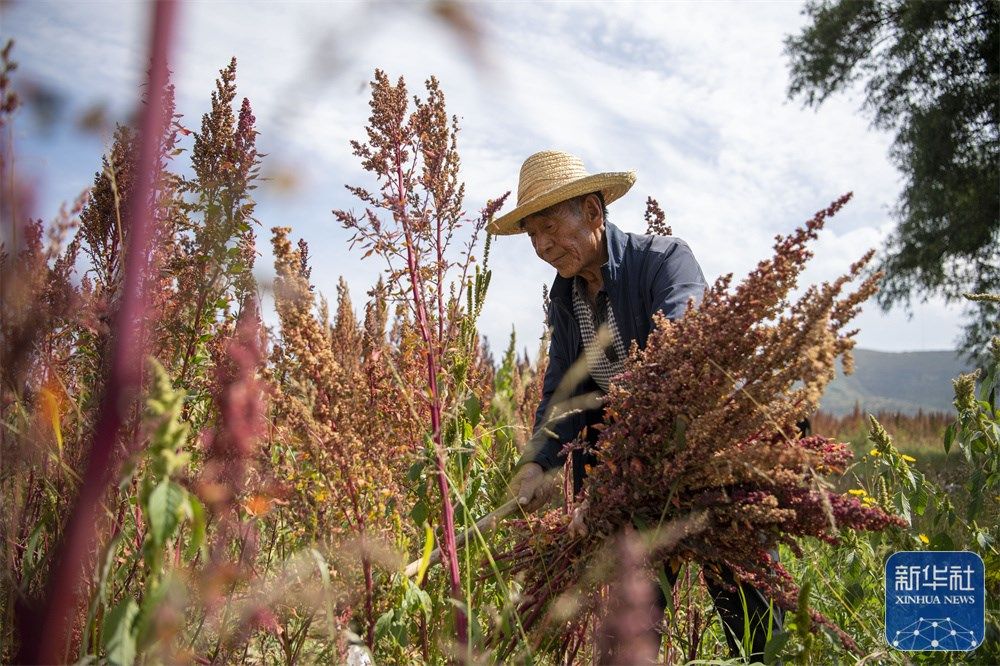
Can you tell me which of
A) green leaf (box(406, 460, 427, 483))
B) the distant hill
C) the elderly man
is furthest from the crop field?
the distant hill

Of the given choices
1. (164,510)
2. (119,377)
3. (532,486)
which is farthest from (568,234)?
(119,377)

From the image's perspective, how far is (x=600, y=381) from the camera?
3.09 meters

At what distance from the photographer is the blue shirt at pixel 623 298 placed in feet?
8.23

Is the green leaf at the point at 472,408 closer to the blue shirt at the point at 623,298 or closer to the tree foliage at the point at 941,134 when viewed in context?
the blue shirt at the point at 623,298

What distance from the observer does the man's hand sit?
90.9 inches

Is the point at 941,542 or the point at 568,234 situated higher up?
the point at 568,234

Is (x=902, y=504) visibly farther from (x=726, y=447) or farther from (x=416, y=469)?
(x=416, y=469)

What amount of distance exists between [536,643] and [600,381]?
1.64 metres

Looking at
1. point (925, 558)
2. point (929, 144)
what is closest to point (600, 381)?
point (925, 558)

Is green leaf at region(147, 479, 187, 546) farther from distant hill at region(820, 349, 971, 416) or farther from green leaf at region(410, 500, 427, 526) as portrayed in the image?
distant hill at region(820, 349, 971, 416)

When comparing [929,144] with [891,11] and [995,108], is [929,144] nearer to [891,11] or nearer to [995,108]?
[995,108]

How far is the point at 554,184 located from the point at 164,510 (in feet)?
7.98

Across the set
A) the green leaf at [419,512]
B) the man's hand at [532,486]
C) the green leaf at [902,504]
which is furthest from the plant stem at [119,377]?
the green leaf at [902,504]

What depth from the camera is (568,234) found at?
3.01m
